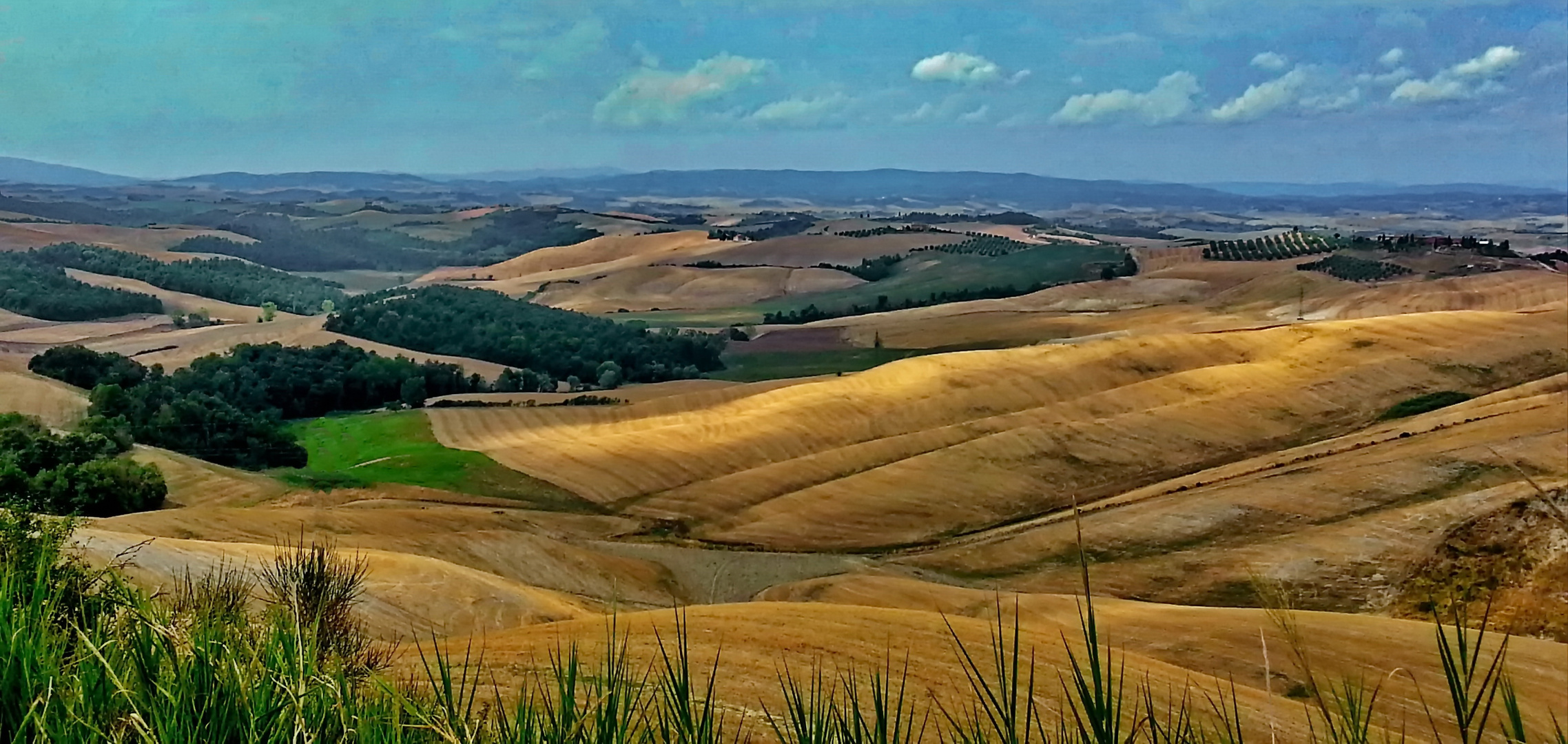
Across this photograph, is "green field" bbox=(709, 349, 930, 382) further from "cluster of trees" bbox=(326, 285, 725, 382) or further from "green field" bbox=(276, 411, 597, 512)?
"green field" bbox=(276, 411, 597, 512)

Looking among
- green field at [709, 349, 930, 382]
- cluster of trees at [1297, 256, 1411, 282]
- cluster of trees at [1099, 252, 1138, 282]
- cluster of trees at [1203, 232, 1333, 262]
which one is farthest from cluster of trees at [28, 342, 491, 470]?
cluster of trees at [1203, 232, 1333, 262]

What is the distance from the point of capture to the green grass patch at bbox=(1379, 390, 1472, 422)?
89.3m

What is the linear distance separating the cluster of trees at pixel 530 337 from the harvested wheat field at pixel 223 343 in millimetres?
5488

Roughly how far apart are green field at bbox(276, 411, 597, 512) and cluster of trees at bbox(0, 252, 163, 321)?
75.4 m

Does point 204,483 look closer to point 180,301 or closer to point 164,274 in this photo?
point 180,301

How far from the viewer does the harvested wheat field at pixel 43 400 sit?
8000 cm

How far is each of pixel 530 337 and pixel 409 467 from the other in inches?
2571

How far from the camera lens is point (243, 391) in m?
104

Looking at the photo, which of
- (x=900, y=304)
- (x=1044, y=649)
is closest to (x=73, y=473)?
(x=1044, y=649)

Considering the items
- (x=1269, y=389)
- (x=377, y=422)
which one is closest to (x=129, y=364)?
(x=377, y=422)

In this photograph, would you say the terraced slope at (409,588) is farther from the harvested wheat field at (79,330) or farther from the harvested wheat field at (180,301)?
the harvested wheat field at (180,301)

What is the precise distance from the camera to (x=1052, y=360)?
99.6 meters

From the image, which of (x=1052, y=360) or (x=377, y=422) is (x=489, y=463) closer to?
(x=377, y=422)

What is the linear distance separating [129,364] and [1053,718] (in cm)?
10593
